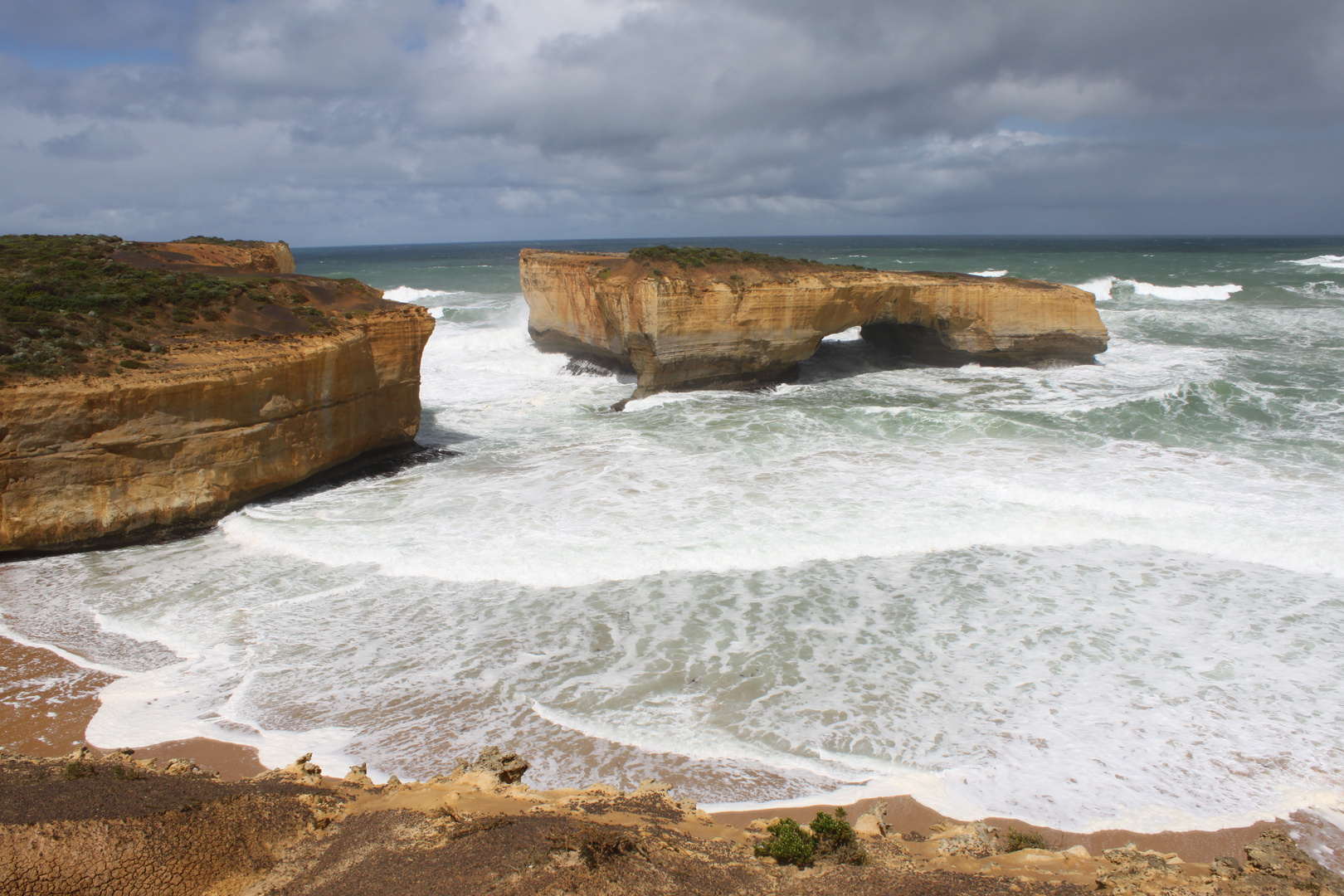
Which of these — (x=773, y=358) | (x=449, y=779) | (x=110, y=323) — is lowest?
(x=449, y=779)

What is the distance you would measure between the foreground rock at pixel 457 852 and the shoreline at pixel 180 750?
43 cm

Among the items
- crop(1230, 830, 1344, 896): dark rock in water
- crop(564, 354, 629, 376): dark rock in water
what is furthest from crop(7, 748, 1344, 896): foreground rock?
crop(564, 354, 629, 376): dark rock in water

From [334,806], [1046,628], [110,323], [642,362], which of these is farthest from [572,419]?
[334,806]

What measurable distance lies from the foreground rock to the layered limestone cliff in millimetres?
5798

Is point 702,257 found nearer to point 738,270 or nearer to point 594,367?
point 738,270

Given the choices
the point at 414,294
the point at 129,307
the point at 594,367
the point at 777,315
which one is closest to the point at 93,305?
Answer: the point at 129,307

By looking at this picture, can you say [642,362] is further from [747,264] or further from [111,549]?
[111,549]

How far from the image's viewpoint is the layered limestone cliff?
9.01m

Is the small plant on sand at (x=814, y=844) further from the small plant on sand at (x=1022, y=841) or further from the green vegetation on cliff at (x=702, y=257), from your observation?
the green vegetation on cliff at (x=702, y=257)

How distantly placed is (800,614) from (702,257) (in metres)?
11.5

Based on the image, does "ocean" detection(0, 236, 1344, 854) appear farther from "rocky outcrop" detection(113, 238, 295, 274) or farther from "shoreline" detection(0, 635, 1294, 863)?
"rocky outcrop" detection(113, 238, 295, 274)

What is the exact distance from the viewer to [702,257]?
57.4ft

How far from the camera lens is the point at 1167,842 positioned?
4.86 meters

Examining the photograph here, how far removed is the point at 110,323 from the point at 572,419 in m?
8.10
